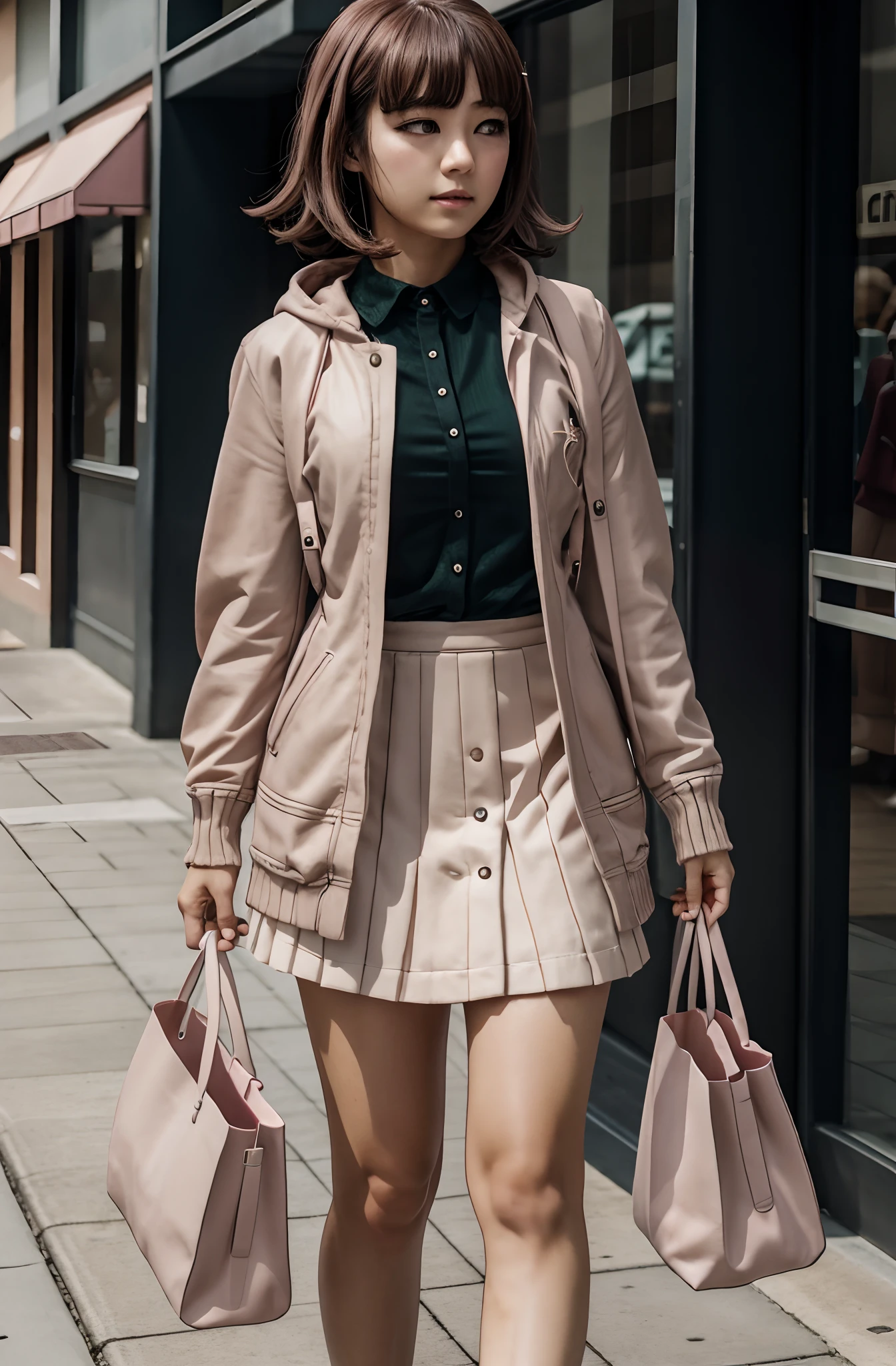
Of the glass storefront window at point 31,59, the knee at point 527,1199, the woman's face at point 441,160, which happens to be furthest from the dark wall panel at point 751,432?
the glass storefront window at point 31,59

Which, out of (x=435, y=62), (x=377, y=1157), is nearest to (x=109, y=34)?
(x=435, y=62)

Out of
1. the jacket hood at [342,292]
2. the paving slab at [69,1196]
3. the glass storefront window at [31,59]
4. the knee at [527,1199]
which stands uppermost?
the glass storefront window at [31,59]

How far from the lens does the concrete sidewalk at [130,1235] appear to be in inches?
130

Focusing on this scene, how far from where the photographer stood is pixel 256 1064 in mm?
4801

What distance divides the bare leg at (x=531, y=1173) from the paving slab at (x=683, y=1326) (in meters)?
0.96

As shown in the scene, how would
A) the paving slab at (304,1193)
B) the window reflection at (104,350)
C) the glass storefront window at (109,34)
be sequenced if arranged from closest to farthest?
the paving slab at (304,1193)
the glass storefront window at (109,34)
the window reflection at (104,350)

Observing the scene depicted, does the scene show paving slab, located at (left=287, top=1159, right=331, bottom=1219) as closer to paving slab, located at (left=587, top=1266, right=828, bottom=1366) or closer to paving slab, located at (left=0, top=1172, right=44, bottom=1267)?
paving slab, located at (left=0, top=1172, right=44, bottom=1267)

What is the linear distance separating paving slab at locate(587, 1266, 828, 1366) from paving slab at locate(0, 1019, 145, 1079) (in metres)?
1.70

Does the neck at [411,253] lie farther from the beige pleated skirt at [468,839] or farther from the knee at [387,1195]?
the knee at [387,1195]

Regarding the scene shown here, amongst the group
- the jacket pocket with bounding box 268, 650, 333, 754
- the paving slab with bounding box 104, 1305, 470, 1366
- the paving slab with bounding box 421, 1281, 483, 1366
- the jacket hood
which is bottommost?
the paving slab with bounding box 104, 1305, 470, 1366

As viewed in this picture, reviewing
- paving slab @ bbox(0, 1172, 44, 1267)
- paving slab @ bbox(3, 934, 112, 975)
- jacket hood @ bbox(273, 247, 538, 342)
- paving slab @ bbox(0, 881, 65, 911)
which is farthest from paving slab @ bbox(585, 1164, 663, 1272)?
paving slab @ bbox(0, 881, 65, 911)

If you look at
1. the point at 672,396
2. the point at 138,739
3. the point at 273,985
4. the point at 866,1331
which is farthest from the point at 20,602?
the point at 866,1331

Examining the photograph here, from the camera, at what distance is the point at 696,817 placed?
2.48 metres

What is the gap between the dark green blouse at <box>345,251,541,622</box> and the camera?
2.37m
